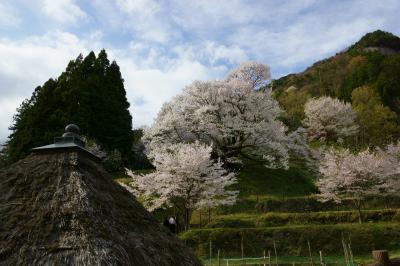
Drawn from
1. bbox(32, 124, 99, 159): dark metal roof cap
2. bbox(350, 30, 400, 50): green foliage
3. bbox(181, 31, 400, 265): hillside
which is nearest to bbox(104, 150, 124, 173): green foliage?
bbox(181, 31, 400, 265): hillside

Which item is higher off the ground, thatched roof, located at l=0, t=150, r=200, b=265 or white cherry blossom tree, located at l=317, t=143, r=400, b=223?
white cherry blossom tree, located at l=317, t=143, r=400, b=223

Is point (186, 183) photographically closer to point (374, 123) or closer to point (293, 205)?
point (293, 205)

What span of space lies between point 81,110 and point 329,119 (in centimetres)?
2519

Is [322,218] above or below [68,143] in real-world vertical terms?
below

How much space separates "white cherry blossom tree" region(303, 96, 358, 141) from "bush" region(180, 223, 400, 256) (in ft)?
81.8

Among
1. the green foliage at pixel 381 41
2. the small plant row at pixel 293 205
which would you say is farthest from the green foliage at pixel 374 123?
the green foliage at pixel 381 41

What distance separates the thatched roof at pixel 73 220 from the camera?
5621 mm

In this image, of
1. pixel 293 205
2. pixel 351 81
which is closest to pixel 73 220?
pixel 293 205

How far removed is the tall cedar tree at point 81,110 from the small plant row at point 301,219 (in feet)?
47.7

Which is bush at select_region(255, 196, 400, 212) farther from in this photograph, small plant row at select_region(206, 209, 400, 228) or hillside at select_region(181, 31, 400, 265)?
small plant row at select_region(206, 209, 400, 228)

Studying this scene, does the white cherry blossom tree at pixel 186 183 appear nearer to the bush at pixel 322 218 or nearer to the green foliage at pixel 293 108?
the bush at pixel 322 218

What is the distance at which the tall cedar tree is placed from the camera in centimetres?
3003

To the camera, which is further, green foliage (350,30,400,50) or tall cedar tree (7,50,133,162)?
green foliage (350,30,400,50)

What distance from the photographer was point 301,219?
20.2 meters
